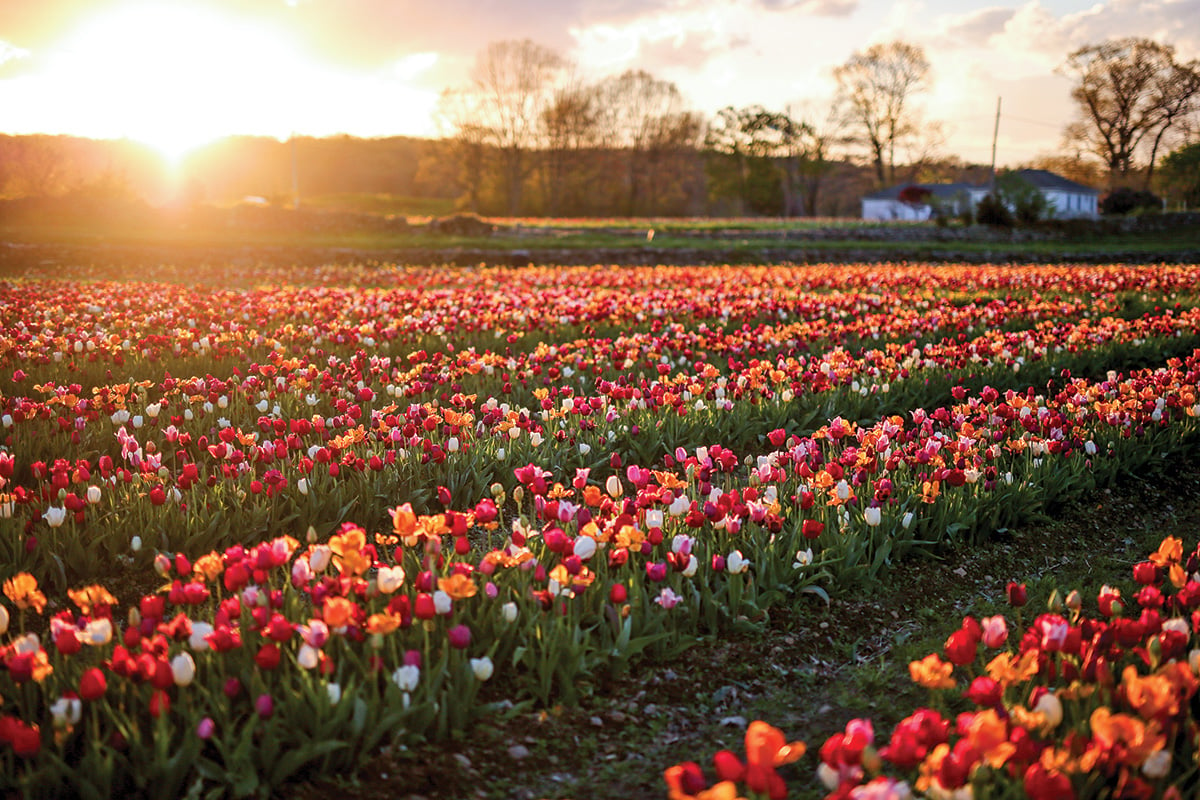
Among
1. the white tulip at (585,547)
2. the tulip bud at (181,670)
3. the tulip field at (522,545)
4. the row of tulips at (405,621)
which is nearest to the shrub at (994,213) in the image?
the tulip field at (522,545)

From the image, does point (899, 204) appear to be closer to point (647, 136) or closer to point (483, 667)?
point (647, 136)

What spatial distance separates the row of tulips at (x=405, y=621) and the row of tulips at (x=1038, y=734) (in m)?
0.07

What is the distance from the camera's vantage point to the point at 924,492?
158 inches

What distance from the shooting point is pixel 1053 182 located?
7931cm

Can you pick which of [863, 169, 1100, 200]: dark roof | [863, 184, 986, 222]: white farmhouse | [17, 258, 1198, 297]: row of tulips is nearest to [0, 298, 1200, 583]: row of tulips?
[17, 258, 1198, 297]: row of tulips

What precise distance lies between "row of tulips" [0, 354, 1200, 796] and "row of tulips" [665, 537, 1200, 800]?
74mm

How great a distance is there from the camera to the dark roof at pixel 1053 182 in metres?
77.8

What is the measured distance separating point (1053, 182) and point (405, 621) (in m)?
90.4

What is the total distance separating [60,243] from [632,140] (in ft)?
178

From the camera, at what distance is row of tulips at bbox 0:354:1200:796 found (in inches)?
94.7

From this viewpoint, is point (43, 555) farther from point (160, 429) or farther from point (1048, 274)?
point (1048, 274)

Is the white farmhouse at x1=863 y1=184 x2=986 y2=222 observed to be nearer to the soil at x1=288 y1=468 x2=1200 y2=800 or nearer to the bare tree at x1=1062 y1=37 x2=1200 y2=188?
the bare tree at x1=1062 y1=37 x2=1200 y2=188

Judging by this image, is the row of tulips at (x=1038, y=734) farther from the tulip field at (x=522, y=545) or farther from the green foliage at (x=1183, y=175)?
the green foliage at (x=1183, y=175)

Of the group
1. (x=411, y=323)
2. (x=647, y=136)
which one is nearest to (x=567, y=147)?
(x=647, y=136)
